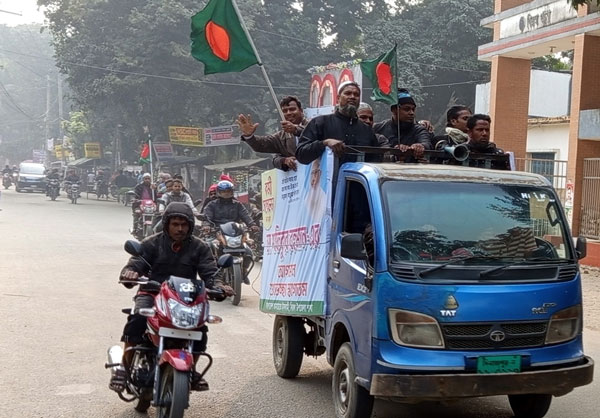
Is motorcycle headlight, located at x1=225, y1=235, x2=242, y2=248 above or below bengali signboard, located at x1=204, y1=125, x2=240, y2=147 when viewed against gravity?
below

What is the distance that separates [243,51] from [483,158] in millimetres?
3923

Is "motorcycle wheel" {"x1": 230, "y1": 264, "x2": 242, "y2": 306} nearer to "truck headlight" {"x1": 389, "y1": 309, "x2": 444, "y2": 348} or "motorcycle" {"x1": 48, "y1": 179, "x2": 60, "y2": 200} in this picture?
"truck headlight" {"x1": 389, "y1": 309, "x2": 444, "y2": 348}

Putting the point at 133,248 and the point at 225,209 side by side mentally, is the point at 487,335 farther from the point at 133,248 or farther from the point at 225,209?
the point at 225,209

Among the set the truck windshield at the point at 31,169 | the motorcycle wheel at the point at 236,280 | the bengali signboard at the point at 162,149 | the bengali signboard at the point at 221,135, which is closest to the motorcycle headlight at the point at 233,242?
the motorcycle wheel at the point at 236,280

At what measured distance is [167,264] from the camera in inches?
203

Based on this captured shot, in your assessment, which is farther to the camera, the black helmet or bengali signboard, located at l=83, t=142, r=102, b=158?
bengali signboard, located at l=83, t=142, r=102, b=158

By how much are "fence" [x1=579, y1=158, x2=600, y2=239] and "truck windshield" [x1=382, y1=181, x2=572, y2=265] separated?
1115 cm

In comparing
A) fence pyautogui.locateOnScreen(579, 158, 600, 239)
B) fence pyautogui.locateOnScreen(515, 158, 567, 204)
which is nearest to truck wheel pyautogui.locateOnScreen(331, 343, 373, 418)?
fence pyautogui.locateOnScreen(579, 158, 600, 239)

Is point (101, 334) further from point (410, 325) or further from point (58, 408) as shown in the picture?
point (410, 325)

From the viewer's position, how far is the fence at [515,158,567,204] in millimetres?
16828

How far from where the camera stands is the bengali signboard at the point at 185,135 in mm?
34844

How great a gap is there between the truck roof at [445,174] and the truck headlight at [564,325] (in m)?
0.96

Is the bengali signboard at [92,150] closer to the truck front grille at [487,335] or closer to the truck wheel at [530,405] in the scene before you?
the truck wheel at [530,405]

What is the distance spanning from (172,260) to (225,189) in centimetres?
607
